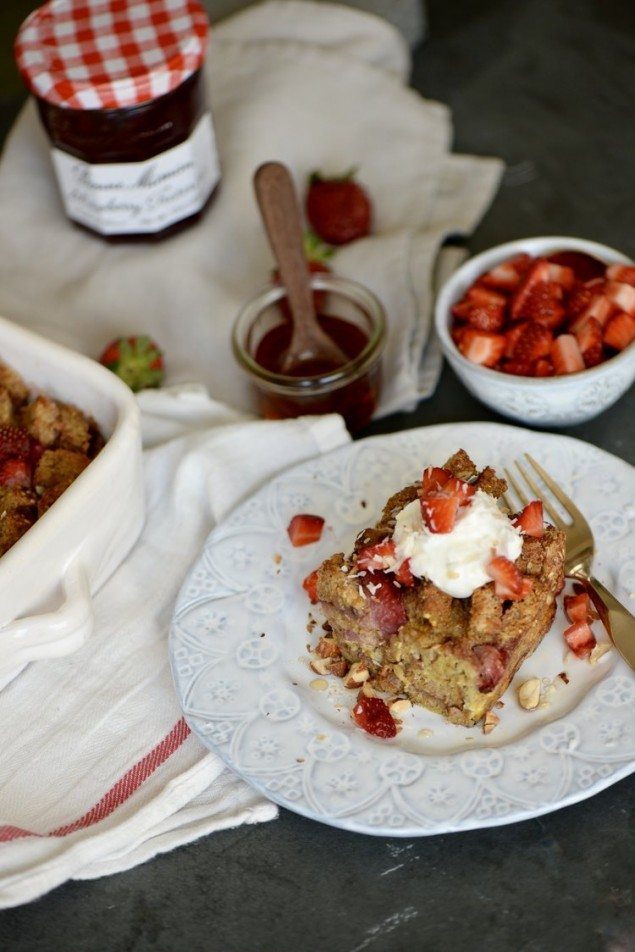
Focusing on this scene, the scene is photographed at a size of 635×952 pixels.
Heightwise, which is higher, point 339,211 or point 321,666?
point 339,211

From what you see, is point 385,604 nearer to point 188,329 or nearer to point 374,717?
point 374,717

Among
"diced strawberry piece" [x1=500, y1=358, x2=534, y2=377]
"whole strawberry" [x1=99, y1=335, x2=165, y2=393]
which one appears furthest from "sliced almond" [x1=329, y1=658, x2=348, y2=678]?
"whole strawberry" [x1=99, y1=335, x2=165, y2=393]

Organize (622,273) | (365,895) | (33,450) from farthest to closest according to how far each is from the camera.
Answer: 1. (622,273)
2. (33,450)
3. (365,895)

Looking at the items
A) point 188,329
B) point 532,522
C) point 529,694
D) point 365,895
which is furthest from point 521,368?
point 365,895

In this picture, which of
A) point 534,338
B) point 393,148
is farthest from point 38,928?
point 393,148

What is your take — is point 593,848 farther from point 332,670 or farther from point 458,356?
point 458,356

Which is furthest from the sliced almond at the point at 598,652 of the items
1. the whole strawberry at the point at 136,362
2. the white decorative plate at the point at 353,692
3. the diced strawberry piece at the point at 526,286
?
the whole strawberry at the point at 136,362
